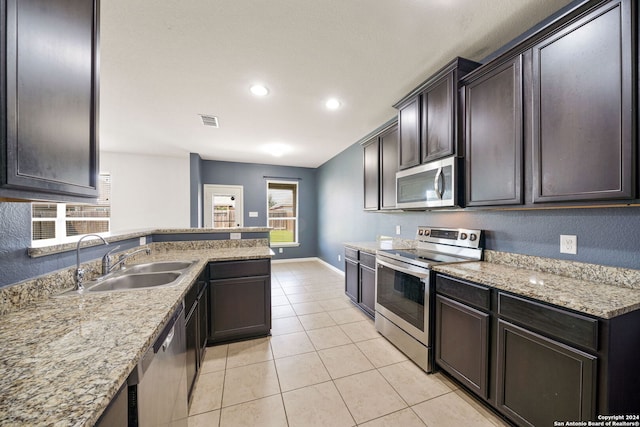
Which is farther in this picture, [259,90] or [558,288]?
[259,90]

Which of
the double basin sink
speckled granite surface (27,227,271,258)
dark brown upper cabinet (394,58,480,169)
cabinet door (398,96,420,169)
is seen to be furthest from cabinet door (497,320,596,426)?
speckled granite surface (27,227,271,258)

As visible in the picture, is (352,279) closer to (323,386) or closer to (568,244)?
(323,386)

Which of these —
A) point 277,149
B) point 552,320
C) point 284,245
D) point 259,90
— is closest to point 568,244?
point 552,320

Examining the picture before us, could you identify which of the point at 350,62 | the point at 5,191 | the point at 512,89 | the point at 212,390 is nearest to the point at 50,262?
the point at 5,191

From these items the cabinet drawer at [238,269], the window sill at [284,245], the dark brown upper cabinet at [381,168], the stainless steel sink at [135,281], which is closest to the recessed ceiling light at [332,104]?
the dark brown upper cabinet at [381,168]

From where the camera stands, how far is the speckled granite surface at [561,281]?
107 cm

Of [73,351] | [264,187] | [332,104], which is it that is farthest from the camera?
[264,187]

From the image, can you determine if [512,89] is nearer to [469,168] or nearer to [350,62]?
[469,168]

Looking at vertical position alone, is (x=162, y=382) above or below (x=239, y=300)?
above

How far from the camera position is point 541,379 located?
1218mm

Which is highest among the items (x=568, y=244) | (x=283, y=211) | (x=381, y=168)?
(x=381, y=168)

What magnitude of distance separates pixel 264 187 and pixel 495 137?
16.6 ft

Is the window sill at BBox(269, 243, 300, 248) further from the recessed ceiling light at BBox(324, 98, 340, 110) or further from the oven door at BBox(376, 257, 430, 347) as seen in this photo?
the recessed ceiling light at BBox(324, 98, 340, 110)

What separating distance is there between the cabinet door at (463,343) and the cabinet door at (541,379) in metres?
0.09
